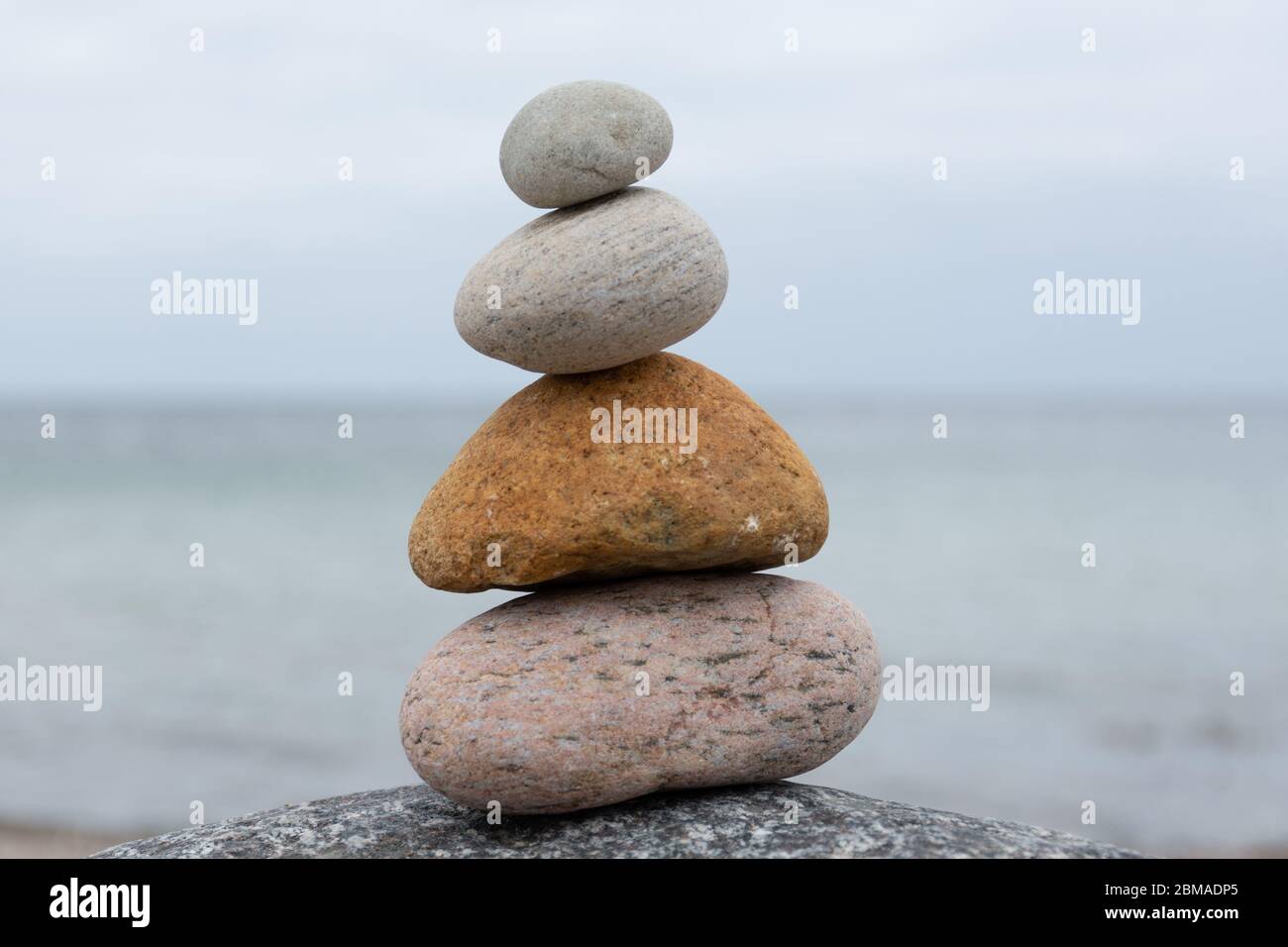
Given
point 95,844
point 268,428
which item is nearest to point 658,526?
point 95,844

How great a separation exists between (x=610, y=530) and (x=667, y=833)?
177cm

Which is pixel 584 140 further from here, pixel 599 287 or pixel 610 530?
pixel 610 530

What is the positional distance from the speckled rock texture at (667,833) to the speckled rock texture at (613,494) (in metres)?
1.45

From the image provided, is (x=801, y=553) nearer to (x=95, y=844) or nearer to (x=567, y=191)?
(x=567, y=191)

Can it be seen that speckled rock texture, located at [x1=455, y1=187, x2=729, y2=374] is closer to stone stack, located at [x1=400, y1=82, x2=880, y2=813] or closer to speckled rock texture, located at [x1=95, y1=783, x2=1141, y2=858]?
stone stack, located at [x1=400, y1=82, x2=880, y2=813]

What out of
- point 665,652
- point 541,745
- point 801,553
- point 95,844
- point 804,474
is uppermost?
point 804,474

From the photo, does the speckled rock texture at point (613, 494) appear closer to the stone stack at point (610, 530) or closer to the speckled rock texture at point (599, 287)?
the stone stack at point (610, 530)

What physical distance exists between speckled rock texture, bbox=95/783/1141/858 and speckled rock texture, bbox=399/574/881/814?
187mm

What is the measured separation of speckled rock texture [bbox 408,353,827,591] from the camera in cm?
691

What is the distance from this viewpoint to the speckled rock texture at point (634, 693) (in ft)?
22.4

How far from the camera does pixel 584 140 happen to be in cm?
697

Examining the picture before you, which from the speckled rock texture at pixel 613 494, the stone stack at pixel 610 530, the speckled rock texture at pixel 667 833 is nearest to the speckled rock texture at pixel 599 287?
the stone stack at pixel 610 530

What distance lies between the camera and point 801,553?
738 centimetres

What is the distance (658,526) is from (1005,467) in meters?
35.4
